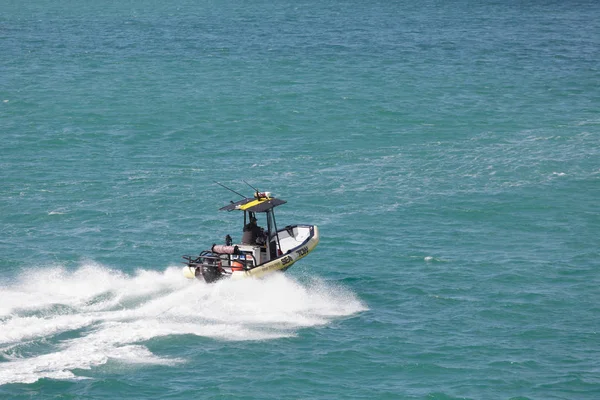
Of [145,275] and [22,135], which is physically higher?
[22,135]

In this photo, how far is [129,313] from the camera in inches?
1455

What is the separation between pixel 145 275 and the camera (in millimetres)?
42250

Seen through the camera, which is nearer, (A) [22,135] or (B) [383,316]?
(B) [383,316]

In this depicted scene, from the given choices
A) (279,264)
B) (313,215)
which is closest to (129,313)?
(279,264)

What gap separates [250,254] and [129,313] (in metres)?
5.65

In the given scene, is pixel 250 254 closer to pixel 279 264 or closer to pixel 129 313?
pixel 279 264

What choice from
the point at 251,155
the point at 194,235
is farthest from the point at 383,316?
the point at 251,155

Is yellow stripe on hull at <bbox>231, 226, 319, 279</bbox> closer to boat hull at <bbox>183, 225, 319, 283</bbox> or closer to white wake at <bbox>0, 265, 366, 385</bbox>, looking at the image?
boat hull at <bbox>183, 225, 319, 283</bbox>

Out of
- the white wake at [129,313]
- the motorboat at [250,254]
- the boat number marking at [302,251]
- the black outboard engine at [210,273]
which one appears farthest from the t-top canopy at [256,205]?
the white wake at [129,313]

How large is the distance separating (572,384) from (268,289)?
12.1 meters

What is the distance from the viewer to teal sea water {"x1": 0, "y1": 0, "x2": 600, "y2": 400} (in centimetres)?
3438

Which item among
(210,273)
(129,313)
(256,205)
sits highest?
(256,205)

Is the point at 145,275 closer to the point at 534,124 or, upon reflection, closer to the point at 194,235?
the point at 194,235

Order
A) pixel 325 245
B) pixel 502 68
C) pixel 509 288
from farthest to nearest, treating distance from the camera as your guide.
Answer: pixel 502 68 < pixel 325 245 < pixel 509 288
